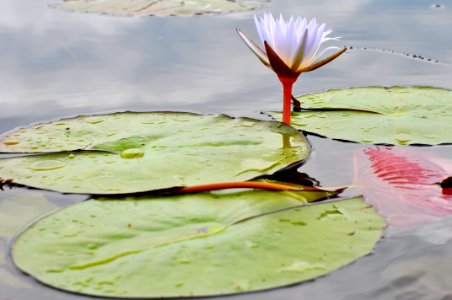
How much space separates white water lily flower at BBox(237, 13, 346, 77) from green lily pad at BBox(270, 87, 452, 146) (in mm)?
251

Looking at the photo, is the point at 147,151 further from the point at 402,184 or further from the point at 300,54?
the point at 402,184

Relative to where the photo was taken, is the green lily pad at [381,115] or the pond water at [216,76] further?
the green lily pad at [381,115]

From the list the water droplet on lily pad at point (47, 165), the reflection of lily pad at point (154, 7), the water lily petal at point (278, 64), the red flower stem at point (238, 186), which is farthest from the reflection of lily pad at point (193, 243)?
the reflection of lily pad at point (154, 7)

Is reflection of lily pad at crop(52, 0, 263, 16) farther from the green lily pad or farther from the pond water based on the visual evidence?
the green lily pad

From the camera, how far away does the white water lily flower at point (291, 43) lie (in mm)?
1657

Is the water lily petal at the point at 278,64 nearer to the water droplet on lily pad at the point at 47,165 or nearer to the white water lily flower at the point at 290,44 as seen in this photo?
the white water lily flower at the point at 290,44

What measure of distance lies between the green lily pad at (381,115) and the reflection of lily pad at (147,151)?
0.22 meters

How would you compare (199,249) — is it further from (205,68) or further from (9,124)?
(205,68)

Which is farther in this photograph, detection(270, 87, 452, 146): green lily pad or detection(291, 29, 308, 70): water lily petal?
detection(270, 87, 452, 146): green lily pad

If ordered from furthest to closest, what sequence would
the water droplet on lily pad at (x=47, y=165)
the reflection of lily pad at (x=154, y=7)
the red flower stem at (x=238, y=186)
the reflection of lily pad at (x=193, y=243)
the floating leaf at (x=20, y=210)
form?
the reflection of lily pad at (x=154, y=7) < the water droplet on lily pad at (x=47, y=165) < the red flower stem at (x=238, y=186) < the floating leaf at (x=20, y=210) < the reflection of lily pad at (x=193, y=243)

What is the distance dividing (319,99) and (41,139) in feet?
3.21

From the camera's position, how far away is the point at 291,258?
1.14 meters

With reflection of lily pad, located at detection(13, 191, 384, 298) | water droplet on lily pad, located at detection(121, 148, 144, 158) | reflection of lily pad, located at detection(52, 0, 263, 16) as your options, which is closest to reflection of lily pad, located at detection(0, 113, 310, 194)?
water droplet on lily pad, located at detection(121, 148, 144, 158)

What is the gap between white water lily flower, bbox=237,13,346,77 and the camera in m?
1.66
